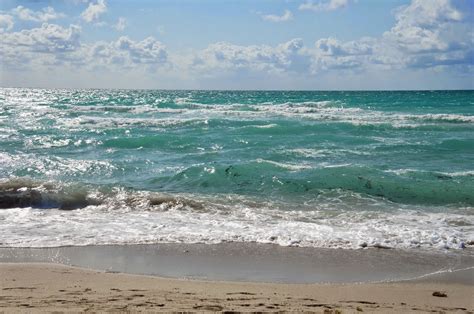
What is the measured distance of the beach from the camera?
5.75 m

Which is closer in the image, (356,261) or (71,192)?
(356,261)

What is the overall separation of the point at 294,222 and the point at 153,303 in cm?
521

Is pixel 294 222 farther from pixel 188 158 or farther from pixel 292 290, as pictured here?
pixel 188 158

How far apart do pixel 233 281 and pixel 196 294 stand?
0.96 metres

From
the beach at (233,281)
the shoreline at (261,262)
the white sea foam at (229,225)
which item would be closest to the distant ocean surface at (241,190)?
the white sea foam at (229,225)

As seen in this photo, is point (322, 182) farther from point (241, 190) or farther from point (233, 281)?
point (233, 281)

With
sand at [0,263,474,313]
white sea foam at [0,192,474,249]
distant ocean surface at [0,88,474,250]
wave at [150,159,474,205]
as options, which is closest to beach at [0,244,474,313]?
sand at [0,263,474,313]

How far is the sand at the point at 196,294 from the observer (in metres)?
5.59

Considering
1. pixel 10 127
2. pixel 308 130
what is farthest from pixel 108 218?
pixel 10 127

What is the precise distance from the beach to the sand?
0.01 metres

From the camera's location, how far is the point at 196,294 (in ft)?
20.4

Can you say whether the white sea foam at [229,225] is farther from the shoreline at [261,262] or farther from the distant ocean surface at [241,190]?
the shoreline at [261,262]

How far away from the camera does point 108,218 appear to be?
11023 millimetres

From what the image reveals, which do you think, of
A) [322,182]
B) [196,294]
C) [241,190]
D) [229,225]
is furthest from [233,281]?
[322,182]
